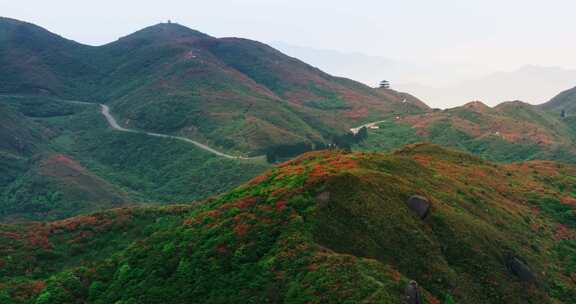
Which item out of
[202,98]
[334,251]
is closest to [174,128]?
[202,98]

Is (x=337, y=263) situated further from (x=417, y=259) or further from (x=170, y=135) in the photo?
(x=170, y=135)

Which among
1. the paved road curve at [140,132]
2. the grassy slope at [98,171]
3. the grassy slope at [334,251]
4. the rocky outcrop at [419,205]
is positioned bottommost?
the grassy slope at [98,171]

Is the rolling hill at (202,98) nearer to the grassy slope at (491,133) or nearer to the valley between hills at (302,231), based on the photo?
the grassy slope at (491,133)

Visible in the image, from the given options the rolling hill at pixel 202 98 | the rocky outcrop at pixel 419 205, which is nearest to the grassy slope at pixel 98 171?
the rolling hill at pixel 202 98

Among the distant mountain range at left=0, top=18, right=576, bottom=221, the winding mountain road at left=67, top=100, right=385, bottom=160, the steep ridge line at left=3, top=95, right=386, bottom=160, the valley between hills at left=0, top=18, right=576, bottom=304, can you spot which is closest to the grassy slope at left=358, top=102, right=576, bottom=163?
the distant mountain range at left=0, top=18, right=576, bottom=221

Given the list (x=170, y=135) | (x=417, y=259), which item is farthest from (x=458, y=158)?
(x=170, y=135)

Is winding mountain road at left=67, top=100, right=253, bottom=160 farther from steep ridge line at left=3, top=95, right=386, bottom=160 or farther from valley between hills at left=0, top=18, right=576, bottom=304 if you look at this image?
valley between hills at left=0, top=18, right=576, bottom=304

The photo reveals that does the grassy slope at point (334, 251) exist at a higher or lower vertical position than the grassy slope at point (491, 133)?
lower
